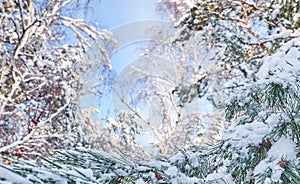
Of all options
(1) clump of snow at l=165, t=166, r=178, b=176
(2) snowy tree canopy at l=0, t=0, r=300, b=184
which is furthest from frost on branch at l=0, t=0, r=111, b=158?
(1) clump of snow at l=165, t=166, r=178, b=176

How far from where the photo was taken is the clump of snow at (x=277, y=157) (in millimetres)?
437

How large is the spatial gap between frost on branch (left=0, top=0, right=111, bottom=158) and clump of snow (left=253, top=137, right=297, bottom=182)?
10.9 feet

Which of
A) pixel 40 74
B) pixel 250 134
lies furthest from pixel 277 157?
pixel 40 74

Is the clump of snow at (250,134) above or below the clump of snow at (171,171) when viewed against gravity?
above

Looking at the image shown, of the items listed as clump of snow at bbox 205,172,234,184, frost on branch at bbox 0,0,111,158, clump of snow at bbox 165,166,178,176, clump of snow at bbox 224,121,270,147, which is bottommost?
clump of snow at bbox 165,166,178,176

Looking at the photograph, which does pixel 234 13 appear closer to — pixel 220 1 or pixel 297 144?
pixel 220 1

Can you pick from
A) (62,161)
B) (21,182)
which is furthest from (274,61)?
(21,182)

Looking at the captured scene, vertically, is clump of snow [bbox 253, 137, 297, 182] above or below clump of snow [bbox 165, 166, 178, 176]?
above

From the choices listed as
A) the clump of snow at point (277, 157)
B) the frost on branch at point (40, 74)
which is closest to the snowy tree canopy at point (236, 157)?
the clump of snow at point (277, 157)

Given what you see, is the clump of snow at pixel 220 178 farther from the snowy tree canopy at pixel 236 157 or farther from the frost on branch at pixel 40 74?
the frost on branch at pixel 40 74

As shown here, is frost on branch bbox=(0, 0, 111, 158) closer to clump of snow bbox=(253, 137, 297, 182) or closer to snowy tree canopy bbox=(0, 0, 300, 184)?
snowy tree canopy bbox=(0, 0, 300, 184)

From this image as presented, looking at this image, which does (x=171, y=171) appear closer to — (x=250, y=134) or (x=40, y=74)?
(x=250, y=134)

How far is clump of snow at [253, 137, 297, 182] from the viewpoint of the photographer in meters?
0.44

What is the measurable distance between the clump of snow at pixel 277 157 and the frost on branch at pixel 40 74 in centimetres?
331
